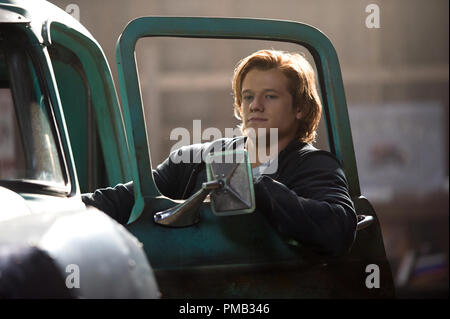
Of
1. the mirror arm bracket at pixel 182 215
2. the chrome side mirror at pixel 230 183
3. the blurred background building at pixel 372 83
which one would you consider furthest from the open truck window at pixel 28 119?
the blurred background building at pixel 372 83

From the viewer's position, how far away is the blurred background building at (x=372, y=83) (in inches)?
694

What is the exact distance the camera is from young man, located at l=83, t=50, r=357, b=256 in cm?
223

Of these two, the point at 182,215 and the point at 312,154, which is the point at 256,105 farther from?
the point at 182,215

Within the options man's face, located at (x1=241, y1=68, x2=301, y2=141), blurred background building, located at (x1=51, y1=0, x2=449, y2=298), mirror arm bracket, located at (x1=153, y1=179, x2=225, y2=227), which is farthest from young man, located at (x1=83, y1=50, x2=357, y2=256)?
blurred background building, located at (x1=51, y1=0, x2=449, y2=298)

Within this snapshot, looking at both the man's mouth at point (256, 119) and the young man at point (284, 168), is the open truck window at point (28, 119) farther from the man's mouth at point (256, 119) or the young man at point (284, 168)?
the man's mouth at point (256, 119)

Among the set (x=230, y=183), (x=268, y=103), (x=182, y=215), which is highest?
(x=268, y=103)

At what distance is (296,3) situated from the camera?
17578mm

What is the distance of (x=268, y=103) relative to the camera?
2531 mm

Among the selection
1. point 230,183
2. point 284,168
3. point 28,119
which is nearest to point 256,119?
point 284,168

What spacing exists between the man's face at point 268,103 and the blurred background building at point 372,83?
15.0 meters

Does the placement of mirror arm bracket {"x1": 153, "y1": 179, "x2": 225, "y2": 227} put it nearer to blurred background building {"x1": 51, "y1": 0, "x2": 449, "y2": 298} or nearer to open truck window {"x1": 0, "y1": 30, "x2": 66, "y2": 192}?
open truck window {"x1": 0, "y1": 30, "x2": 66, "y2": 192}

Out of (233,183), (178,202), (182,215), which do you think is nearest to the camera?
(233,183)

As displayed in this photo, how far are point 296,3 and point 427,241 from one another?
617 centimetres

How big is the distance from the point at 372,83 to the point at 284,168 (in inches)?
643
